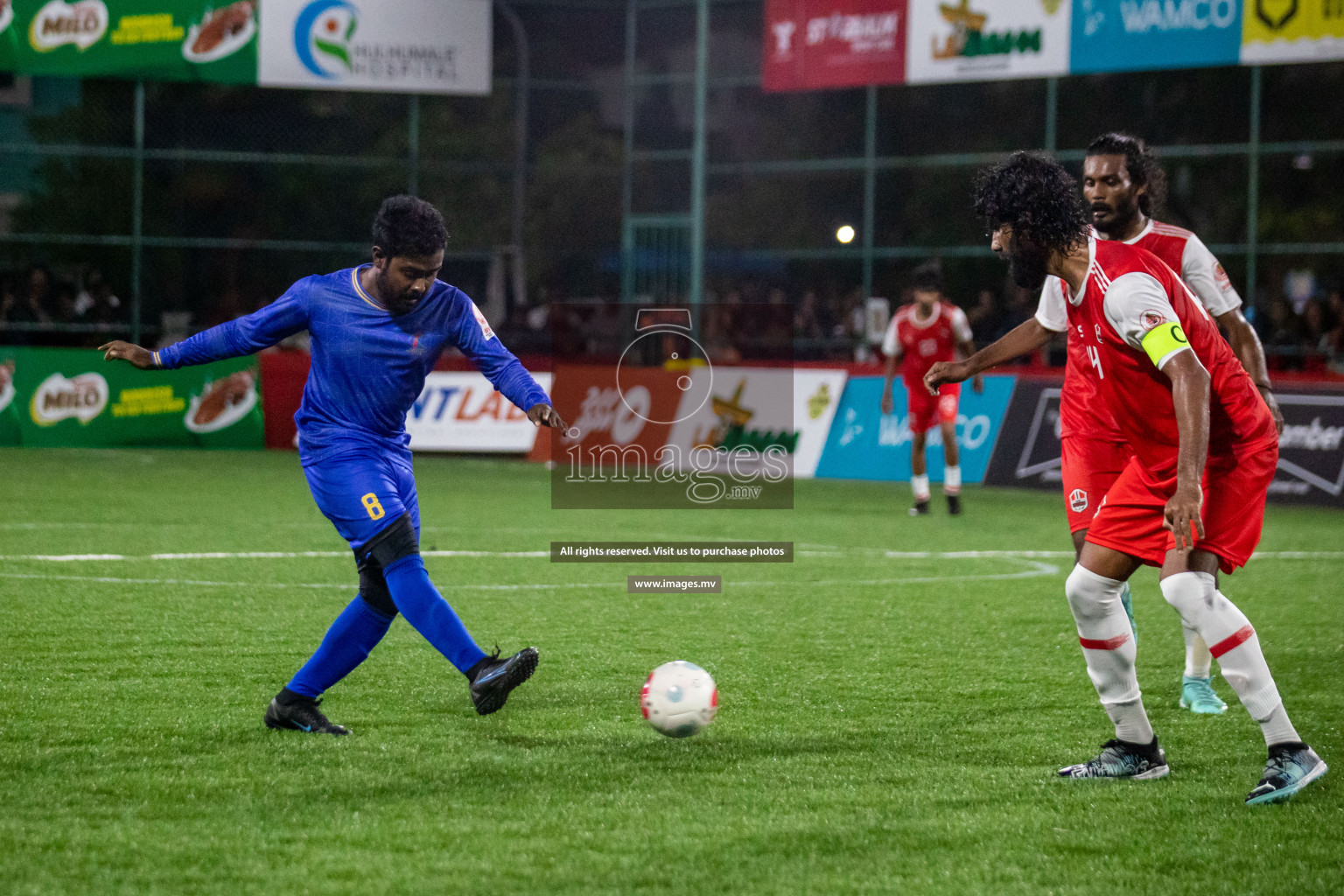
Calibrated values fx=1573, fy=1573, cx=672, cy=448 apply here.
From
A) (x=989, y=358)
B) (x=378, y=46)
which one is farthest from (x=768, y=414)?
(x=989, y=358)

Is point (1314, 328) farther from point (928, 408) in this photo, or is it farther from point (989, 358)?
point (989, 358)

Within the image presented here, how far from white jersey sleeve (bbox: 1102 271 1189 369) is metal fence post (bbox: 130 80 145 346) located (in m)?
19.8

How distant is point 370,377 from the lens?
5660mm

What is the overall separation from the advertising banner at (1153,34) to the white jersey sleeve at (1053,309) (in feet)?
47.6

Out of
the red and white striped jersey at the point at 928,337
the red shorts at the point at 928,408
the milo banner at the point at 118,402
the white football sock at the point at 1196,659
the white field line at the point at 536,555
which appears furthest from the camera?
the milo banner at the point at 118,402

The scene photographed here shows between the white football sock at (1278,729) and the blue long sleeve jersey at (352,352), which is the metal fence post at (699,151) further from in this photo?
the white football sock at (1278,729)

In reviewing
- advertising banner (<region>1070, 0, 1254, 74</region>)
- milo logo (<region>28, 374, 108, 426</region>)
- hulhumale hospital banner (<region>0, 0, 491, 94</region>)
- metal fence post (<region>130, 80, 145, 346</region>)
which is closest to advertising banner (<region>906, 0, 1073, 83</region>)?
advertising banner (<region>1070, 0, 1254, 74</region>)

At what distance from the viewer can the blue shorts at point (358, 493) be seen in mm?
5551

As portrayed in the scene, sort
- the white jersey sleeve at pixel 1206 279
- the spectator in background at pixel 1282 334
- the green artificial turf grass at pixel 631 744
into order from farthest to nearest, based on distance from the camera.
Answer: the spectator in background at pixel 1282 334
the white jersey sleeve at pixel 1206 279
the green artificial turf grass at pixel 631 744

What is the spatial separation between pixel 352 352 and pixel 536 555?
18.7 ft

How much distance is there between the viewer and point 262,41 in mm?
22656

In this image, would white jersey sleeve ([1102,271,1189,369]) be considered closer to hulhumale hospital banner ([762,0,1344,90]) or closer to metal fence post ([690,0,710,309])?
hulhumale hospital banner ([762,0,1344,90])

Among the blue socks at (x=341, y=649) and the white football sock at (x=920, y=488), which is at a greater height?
the blue socks at (x=341, y=649)

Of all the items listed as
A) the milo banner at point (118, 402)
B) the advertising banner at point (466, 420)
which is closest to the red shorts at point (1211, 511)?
the advertising banner at point (466, 420)
